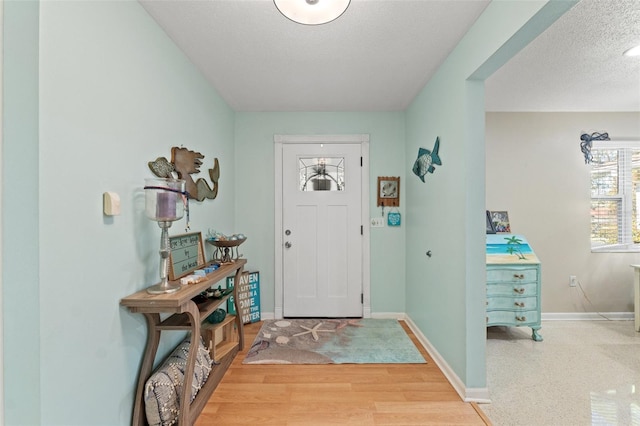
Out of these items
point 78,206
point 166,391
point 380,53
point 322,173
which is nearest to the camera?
point 78,206

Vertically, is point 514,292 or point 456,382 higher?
point 514,292

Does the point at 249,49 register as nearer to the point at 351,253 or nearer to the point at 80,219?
the point at 80,219

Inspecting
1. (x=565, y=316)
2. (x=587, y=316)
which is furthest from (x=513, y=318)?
(x=587, y=316)

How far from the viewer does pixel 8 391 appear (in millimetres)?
941

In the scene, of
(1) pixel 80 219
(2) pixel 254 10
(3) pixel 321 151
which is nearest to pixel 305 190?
(3) pixel 321 151

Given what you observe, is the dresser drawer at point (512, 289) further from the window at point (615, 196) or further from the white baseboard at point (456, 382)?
the window at point (615, 196)

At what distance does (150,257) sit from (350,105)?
2403mm

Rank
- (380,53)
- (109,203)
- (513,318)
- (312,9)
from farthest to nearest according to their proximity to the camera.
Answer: (513,318) < (380,53) < (312,9) < (109,203)

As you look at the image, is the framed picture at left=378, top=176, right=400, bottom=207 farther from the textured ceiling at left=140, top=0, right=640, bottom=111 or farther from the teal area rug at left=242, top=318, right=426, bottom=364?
the teal area rug at left=242, top=318, right=426, bottom=364

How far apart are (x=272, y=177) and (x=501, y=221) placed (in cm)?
269

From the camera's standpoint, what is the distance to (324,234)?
3230mm

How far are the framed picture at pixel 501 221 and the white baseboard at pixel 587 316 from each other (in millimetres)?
1115

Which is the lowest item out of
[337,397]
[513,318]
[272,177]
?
[337,397]

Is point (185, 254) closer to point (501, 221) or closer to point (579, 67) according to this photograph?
point (501, 221)
